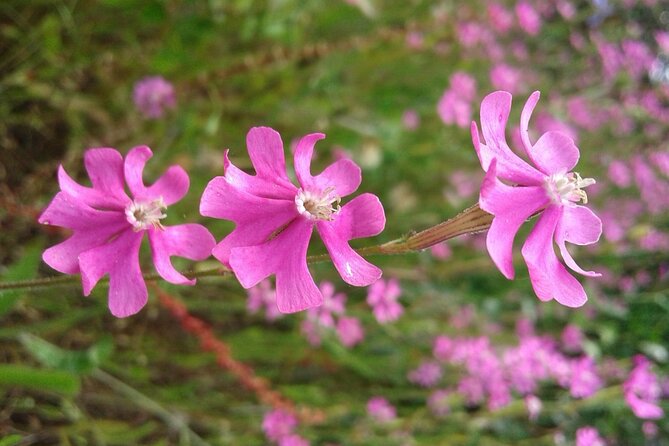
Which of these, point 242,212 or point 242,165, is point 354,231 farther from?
point 242,165

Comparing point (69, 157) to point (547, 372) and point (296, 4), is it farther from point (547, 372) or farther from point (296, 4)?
point (547, 372)

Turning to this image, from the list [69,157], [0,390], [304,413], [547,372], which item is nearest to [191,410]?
[304,413]

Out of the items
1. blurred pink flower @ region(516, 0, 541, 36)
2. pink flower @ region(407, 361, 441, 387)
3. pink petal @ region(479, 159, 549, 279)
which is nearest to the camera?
pink petal @ region(479, 159, 549, 279)

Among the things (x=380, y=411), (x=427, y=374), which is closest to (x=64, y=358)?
(x=380, y=411)

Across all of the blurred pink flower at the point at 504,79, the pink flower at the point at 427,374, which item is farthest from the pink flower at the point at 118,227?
the blurred pink flower at the point at 504,79

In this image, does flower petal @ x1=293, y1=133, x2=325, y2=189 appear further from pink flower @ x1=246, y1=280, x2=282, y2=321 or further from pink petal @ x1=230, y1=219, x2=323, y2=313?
pink flower @ x1=246, y1=280, x2=282, y2=321

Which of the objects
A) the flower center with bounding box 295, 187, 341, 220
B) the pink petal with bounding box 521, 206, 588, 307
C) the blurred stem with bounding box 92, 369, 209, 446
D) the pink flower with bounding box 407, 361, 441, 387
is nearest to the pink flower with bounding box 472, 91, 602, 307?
the pink petal with bounding box 521, 206, 588, 307
